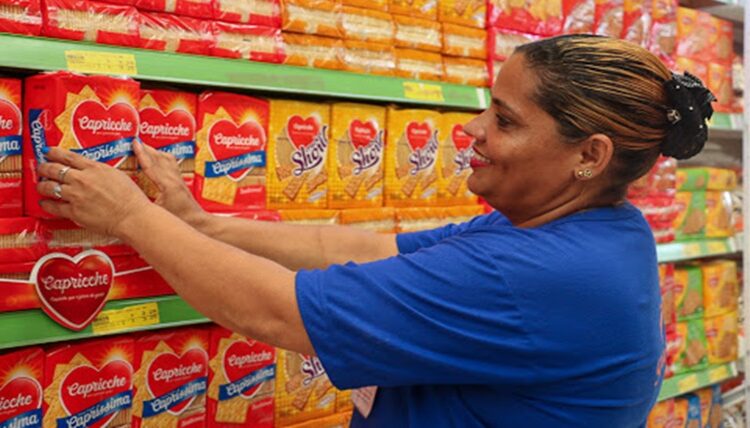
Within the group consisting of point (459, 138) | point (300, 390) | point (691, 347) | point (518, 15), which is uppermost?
point (518, 15)

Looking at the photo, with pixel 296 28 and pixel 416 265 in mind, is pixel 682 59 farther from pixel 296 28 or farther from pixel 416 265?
pixel 416 265

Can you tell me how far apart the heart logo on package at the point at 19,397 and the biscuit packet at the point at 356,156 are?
2.48 ft

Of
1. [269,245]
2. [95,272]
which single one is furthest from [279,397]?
[95,272]

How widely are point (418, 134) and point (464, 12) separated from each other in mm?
381

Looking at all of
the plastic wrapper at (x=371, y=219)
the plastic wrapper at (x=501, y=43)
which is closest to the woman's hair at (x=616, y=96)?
the plastic wrapper at (x=371, y=219)

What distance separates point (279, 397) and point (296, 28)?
82cm

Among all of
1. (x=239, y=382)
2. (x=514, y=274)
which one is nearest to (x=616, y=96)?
(x=514, y=274)

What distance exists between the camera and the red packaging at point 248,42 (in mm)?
1648

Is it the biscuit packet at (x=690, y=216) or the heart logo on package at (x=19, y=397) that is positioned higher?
the biscuit packet at (x=690, y=216)

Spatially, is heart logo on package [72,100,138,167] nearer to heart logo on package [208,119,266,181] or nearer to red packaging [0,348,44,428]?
heart logo on package [208,119,266,181]

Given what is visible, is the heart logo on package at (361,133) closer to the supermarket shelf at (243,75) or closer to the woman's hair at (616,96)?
the supermarket shelf at (243,75)

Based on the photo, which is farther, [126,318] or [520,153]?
[126,318]

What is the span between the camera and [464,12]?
2.16m

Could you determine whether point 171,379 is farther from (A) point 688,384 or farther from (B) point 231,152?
(A) point 688,384
